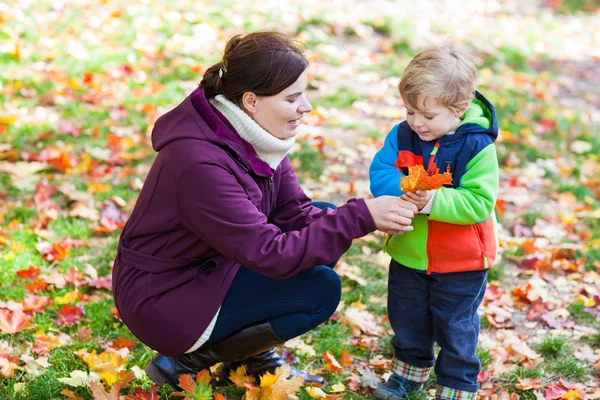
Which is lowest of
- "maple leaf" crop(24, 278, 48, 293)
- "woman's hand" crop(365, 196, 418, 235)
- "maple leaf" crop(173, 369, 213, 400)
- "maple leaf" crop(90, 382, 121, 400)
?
"maple leaf" crop(24, 278, 48, 293)

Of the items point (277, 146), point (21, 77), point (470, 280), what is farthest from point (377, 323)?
point (21, 77)

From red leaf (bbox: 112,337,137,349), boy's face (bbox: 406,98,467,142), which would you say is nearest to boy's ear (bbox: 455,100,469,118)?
boy's face (bbox: 406,98,467,142)

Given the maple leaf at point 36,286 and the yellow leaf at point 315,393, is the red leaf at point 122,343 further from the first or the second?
the yellow leaf at point 315,393

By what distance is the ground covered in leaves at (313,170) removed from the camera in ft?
10.3

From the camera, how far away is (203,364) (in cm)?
283

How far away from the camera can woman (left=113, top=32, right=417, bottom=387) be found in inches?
99.1

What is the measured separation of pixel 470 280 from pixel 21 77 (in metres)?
4.54

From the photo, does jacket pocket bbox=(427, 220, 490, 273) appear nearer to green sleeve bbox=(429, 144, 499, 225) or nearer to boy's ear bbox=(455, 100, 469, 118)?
green sleeve bbox=(429, 144, 499, 225)

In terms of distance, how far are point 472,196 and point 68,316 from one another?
6.38 feet

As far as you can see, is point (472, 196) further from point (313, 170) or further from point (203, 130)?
point (313, 170)

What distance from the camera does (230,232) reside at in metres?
2.51

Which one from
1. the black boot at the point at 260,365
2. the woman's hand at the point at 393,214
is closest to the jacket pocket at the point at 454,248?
the woman's hand at the point at 393,214

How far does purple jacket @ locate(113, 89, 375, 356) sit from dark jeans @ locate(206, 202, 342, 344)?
0.20 ft

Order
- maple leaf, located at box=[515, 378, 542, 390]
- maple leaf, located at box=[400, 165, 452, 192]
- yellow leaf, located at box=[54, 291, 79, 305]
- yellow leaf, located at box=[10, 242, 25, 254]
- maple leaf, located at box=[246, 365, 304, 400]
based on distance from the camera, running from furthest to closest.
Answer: yellow leaf, located at box=[10, 242, 25, 254] < yellow leaf, located at box=[54, 291, 79, 305] < maple leaf, located at box=[515, 378, 542, 390] < maple leaf, located at box=[246, 365, 304, 400] < maple leaf, located at box=[400, 165, 452, 192]
